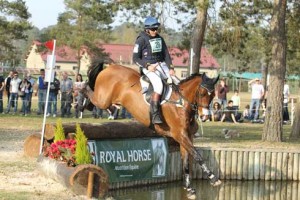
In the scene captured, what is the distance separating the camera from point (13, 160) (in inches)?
522

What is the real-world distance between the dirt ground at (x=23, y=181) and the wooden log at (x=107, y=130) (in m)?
0.91

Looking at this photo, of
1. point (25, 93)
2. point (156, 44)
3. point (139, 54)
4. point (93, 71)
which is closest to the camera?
point (156, 44)

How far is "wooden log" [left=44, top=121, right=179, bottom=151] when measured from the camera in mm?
13352

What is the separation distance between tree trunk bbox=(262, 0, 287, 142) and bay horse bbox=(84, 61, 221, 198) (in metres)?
8.45

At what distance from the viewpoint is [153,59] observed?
1151 centimetres

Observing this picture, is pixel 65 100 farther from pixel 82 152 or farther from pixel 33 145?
pixel 82 152

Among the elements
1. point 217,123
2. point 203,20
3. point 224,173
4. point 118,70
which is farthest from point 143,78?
point 217,123

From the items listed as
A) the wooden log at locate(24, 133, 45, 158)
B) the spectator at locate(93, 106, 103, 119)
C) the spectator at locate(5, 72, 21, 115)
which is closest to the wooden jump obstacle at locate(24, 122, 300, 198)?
the wooden log at locate(24, 133, 45, 158)

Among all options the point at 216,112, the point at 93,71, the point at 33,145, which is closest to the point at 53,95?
the point at 216,112

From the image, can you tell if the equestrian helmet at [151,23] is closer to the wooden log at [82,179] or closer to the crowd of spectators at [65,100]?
the wooden log at [82,179]

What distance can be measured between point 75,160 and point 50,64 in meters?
Answer: 3.17

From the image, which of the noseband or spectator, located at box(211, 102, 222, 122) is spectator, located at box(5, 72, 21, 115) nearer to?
spectator, located at box(211, 102, 222, 122)

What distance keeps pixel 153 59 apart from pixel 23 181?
3.39 metres

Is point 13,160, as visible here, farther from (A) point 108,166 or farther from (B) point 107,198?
(B) point 107,198
